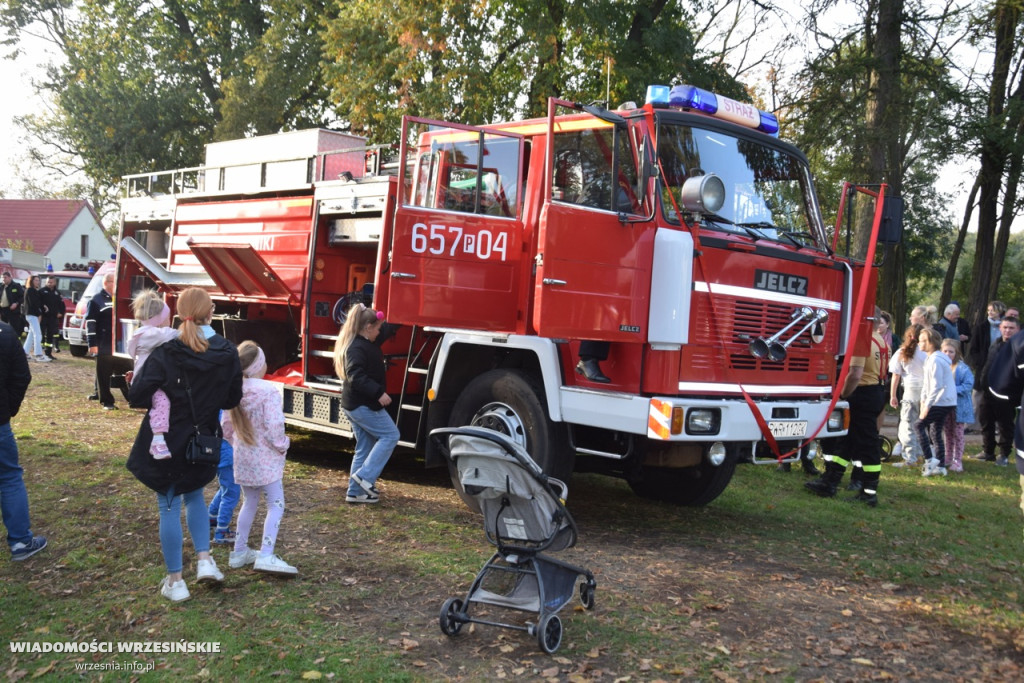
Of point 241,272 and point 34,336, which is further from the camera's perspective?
point 34,336

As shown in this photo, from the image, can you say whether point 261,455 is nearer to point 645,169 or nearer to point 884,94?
point 645,169

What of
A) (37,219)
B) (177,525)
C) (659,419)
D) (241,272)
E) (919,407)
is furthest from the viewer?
(37,219)

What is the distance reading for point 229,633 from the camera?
4.83 metres

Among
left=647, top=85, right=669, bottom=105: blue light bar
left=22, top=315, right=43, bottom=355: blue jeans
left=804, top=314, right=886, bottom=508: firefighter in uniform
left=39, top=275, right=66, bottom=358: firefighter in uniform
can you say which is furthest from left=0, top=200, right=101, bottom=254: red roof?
left=647, top=85, right=669, bottom=105: blue light bar

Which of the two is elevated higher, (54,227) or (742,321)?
(54,227)

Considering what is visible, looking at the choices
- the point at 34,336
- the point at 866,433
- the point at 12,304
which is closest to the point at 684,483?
the point at 866,433

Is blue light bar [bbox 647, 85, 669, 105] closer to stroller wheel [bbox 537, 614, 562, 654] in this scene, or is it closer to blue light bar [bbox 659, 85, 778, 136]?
blue light bar [bbox 659, 85, 778, 136]

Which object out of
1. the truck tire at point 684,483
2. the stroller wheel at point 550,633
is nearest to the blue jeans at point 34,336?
the truck tire at point 684,483

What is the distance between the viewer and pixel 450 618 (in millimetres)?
4816

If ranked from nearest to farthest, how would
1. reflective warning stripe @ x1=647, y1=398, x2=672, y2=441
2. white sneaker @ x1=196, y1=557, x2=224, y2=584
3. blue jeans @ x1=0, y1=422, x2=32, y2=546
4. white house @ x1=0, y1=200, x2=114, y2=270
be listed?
white sneaker @ x1=196, y1=557, x2=224, y2=584 < blue jeans @ x1=0, y1=422, x2=32, y2=546 < reflective warning stripe @ x1=647, y1=398, x2=672, y2=441 < white house @ x1=0, y1=200, x2=114, y2=270

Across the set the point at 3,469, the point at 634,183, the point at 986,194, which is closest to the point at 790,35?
the point at 986,194

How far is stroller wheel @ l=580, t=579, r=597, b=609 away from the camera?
5.20m

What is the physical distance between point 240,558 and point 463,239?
2725mm

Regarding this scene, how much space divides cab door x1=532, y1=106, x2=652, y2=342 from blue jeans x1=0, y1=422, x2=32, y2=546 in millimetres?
3418
